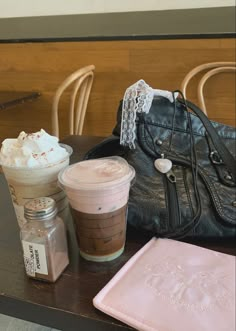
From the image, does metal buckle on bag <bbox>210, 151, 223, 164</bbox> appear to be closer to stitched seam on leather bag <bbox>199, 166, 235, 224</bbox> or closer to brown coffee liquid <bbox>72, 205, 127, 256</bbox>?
stitched seam on leather bag <bbox>199, 166, 235, 224</bbox>

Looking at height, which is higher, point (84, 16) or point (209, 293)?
point (84, 16)

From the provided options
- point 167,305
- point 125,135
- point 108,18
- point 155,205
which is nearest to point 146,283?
point 167,305

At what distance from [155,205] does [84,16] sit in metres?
1.83

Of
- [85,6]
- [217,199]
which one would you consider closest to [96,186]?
[217,199]

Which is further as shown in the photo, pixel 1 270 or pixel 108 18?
pixel 108 18

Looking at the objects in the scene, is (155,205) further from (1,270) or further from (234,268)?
(1,270)

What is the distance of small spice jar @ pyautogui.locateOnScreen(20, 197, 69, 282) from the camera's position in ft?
1.79

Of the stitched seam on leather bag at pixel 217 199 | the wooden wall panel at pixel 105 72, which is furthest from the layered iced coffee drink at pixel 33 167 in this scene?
the wooden wall panel at pixel 105 72

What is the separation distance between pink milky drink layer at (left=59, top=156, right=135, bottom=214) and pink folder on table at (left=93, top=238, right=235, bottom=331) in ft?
0.35

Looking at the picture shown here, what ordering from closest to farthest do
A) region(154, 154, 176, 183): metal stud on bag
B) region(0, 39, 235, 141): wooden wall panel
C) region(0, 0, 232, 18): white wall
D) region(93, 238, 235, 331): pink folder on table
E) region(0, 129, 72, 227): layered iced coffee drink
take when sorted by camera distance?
1. region(93, 238, 235, 331): pink folder on table
2. region(0, 129, 72, 227): layered iced coffee drink
3. region(154, 154, 176, 183): metal stud on bag
4. region(0, 39, 235, 141): wooden wall panel
5. region(0, 0, 232, 18): white wall

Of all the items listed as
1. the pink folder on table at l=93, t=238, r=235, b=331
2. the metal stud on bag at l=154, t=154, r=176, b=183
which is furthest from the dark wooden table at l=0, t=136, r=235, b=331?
the metal stud on bag at l=154, t=154, r=176, b=183

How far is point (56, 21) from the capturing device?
224 centimetres

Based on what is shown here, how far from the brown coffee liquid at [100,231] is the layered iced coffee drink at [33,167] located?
2.3 inches

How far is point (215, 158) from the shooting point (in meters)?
0.75
